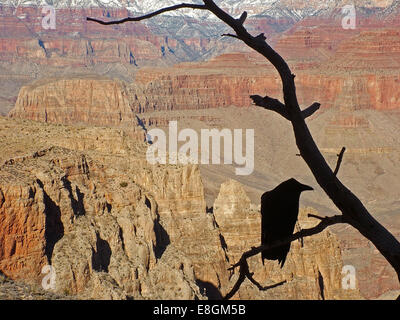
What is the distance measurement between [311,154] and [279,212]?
2.36 ft


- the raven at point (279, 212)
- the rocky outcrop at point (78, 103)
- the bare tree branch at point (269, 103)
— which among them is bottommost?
the raven at point (279, 212)

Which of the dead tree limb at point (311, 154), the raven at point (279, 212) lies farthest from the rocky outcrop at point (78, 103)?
the dead tree limb at point (311, 154)

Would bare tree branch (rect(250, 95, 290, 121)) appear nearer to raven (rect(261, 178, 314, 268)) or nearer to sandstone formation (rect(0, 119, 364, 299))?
raven (rect(261, 178, 314, 268))

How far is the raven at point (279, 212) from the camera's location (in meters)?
6.36

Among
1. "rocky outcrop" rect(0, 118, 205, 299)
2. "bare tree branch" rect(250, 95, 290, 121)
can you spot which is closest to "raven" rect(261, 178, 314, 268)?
"bare tree branch" rect(250, 95, 290, 121)

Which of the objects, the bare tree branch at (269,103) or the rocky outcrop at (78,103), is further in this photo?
the rocky outcrop at (78,103)

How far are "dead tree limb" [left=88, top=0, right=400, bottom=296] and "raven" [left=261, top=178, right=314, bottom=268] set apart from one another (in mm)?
420

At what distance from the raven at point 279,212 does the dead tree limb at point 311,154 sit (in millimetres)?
420

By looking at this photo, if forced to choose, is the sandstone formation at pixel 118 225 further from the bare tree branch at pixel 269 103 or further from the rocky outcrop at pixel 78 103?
the rocky outcrop at pixel 78 103

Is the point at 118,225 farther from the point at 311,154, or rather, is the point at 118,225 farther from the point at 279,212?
the point at 311,154

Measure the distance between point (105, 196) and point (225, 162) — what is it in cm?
11295

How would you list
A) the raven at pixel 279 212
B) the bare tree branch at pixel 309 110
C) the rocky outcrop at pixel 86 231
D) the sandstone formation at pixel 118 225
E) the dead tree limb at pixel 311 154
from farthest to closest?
the sandstone formation at pixel 118 225
the rocky outcrop at pixel 86 231
the raven at pixel 279 212
the bare tree branch at pixel 309 110
the dead tree limb at pixel 311 154

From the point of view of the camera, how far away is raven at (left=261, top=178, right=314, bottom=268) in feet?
20.9

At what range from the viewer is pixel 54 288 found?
25.1 metres
